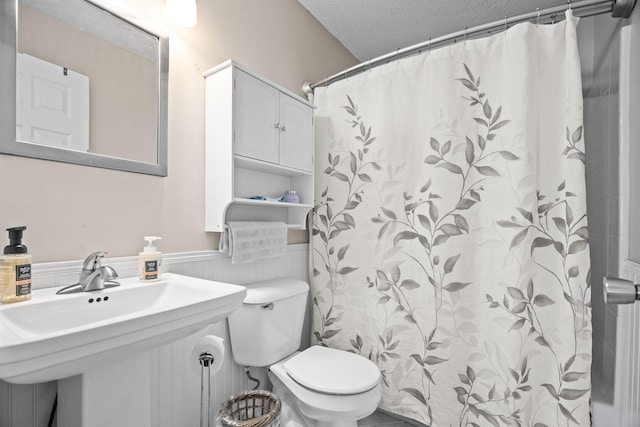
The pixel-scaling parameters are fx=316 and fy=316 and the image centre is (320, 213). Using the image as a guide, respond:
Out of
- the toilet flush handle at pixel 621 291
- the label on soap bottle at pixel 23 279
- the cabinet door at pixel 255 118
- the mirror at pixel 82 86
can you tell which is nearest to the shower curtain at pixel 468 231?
the cabinet door at pixel 255 118

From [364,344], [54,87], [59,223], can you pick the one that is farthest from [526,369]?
[54,87]

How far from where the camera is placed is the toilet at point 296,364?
4.03 ft

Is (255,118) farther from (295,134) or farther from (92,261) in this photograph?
(92,261)

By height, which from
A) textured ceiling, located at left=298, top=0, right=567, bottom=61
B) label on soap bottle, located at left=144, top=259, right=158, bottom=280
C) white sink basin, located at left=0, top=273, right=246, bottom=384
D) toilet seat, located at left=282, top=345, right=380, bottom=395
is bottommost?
toilet seat, located at left=282, top=345, right=380, bottom=395

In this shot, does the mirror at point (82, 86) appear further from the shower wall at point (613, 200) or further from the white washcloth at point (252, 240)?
the shower wall at point (613, 200)

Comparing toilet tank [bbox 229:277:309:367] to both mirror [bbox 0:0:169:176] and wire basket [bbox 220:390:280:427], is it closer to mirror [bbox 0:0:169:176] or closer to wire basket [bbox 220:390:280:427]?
wire basket [bbox 220:390:280:427]

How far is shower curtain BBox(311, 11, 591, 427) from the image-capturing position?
4.20ft

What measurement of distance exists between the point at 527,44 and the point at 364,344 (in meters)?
1.62

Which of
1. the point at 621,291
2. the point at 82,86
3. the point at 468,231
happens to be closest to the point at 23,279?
the point at 82,86

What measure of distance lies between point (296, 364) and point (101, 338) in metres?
0.94

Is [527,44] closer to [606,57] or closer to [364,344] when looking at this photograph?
[606,57]

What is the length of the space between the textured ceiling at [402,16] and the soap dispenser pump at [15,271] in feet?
6.23

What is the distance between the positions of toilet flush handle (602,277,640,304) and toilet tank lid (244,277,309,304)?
3.69 ft

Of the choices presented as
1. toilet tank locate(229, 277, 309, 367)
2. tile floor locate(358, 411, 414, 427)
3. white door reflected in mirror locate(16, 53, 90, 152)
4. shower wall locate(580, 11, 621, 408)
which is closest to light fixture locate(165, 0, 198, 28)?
white door reflected in mirror locate(16, 53, 90, 152)
